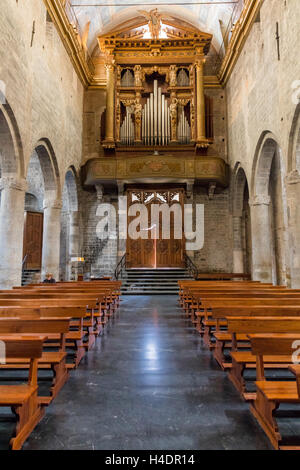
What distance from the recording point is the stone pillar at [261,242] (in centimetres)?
1068

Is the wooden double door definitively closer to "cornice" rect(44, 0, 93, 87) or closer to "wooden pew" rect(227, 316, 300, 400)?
"cornice" rect(44, 0, 93, 87)

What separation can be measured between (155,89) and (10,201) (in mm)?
9954

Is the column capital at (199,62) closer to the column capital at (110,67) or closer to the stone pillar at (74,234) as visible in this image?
the column capital at (110,67)

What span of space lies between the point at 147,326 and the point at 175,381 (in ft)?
8.45

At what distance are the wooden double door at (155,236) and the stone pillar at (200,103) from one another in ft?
8.76

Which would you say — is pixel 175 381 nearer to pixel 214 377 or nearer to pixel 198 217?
pixel 214 377

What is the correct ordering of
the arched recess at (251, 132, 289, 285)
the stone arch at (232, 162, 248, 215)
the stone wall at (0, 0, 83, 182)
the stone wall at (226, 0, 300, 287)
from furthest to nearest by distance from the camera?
the stone arch at (232, 162, 248, 215) < the arched recess at (251, 132, 289, 285) < the stone wall at (226, 0, 300, 287) < the stone wall at (0, 0, 83, 182)

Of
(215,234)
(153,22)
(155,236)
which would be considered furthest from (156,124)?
(215,234)

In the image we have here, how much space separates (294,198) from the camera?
7789 mm

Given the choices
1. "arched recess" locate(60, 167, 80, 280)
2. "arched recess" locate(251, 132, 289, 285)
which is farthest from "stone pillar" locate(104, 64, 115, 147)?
"arched recess" locate(251, 132, 289, 285)

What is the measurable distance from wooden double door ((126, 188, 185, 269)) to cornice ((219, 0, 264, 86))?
589 cm

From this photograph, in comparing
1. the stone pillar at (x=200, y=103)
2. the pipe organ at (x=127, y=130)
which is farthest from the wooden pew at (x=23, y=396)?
the pipe organ at (x=127, y=130)

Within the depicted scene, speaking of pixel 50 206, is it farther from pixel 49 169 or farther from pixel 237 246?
pixel 237 246

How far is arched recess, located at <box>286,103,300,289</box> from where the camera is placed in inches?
300
